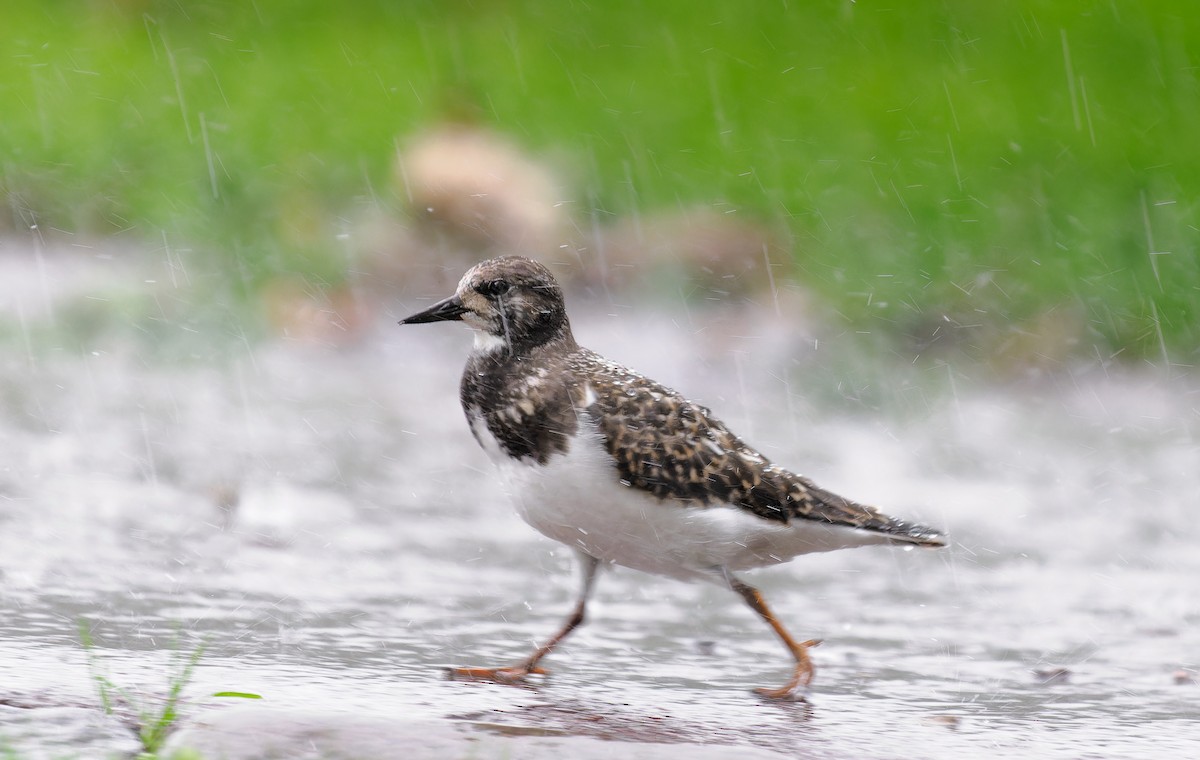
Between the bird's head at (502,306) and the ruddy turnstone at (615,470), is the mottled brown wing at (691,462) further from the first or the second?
the bird's head at (502,306)

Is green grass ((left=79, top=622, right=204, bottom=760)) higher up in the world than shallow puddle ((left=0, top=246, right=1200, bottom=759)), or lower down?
lower down

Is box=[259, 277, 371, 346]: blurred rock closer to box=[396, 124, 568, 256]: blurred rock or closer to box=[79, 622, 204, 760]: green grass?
box=[396, 124, 568, 256]: blurred rock

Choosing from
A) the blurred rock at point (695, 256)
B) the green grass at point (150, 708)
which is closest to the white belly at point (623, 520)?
the green grass at point (150, 708)

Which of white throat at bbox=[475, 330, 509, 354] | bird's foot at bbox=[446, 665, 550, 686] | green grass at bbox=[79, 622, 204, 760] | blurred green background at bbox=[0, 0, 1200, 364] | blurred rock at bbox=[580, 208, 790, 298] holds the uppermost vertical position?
blurred green background at bbox=[0, 0, 1200, 364]

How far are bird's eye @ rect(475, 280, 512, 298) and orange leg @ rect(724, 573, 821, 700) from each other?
1.06 meters

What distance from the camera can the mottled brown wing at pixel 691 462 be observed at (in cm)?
477

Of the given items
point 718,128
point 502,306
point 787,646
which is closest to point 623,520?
point 787,646

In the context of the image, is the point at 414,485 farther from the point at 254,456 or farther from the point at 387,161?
Answer: the point at 387,161

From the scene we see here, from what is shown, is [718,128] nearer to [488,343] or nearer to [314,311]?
[314,311]

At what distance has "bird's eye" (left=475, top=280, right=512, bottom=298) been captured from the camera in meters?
5.03

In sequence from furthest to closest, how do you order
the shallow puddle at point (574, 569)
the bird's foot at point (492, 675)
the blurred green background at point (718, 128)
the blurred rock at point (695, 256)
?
the blurred rock at point (695, 256) < the blurred green background at point (718, 128) < the bird's foot at point (492, 675) < the shallow puddle at point (574, 569)

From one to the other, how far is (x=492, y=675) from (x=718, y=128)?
8.21m

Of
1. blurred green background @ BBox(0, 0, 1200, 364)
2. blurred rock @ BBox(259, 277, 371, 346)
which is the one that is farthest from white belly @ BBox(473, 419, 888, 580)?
blurred green background @ BBox(0, 0, 1200, 364)

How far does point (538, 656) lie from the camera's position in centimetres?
474
